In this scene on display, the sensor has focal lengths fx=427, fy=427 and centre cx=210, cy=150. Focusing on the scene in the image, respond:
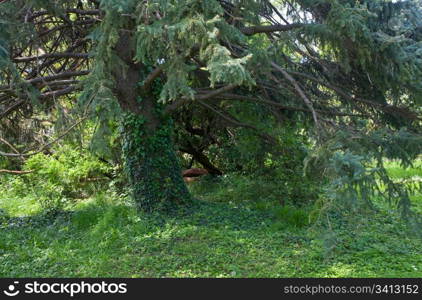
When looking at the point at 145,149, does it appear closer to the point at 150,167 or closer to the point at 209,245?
the point at 150,167

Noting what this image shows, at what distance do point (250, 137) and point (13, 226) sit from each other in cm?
496

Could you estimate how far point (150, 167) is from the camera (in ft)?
24.5

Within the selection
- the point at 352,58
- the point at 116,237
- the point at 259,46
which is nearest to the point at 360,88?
the point at 352,58

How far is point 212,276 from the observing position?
16.7 feet

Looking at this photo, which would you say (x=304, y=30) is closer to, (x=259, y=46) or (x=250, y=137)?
(x=259, y=46)

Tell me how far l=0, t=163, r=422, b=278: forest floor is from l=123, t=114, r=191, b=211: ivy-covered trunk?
12.2 inches

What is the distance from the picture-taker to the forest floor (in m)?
5.28

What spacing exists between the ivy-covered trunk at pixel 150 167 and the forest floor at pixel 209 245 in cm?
31

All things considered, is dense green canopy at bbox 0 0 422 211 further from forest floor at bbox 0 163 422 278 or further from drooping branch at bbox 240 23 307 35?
forest floor at bbox 0 163 422 278

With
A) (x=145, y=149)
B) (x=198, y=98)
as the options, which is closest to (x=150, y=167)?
(x=145, y=149)

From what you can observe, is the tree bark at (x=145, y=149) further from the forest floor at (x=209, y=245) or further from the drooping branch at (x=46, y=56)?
the drooping branch at (x=46, y=56)

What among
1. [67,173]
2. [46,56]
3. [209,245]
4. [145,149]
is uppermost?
[46,56]

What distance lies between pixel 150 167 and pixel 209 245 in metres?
2.07

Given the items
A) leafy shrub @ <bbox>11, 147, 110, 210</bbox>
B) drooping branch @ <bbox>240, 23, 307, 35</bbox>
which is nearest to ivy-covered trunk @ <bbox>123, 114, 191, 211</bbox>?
drooping branch @ <bbox>240, 23, 307, 35</bbox>
